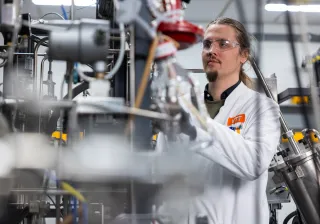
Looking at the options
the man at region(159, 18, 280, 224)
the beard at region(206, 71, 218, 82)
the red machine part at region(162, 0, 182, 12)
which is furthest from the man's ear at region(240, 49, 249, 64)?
the red machine part at region(162, 0, 182, 12)

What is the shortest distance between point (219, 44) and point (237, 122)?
315 millimetres

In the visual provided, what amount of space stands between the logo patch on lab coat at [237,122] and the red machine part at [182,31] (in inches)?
30.7

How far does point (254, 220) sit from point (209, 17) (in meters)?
3.82

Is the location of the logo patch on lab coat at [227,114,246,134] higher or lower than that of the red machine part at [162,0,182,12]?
lower

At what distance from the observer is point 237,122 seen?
1698 millimetres

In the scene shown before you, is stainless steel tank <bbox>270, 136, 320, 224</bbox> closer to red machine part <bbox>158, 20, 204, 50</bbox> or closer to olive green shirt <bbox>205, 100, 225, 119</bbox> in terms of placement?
olive green shirt <bbox>205, 100, 225, 119</bbox>

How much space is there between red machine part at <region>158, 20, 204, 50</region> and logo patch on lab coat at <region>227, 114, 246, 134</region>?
779 millimetres

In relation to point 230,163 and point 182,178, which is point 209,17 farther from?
point 182,178

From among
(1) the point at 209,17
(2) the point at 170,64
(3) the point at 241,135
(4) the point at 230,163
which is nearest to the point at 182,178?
(2) the point at 170,64

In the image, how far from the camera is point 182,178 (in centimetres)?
102

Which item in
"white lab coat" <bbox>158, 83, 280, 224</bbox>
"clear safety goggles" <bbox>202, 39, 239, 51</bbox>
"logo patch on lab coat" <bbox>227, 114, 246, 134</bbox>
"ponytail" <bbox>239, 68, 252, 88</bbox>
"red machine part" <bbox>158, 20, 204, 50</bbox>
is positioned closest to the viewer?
"red machine part" <bbox>158, 20, 204, 50</bbox>

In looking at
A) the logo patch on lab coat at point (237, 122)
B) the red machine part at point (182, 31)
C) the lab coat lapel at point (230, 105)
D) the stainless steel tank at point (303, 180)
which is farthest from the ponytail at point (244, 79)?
the red machine part at point (182, 31)

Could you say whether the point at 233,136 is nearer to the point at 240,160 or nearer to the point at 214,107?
the point at 240,160

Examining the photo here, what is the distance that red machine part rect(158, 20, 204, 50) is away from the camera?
92cm
